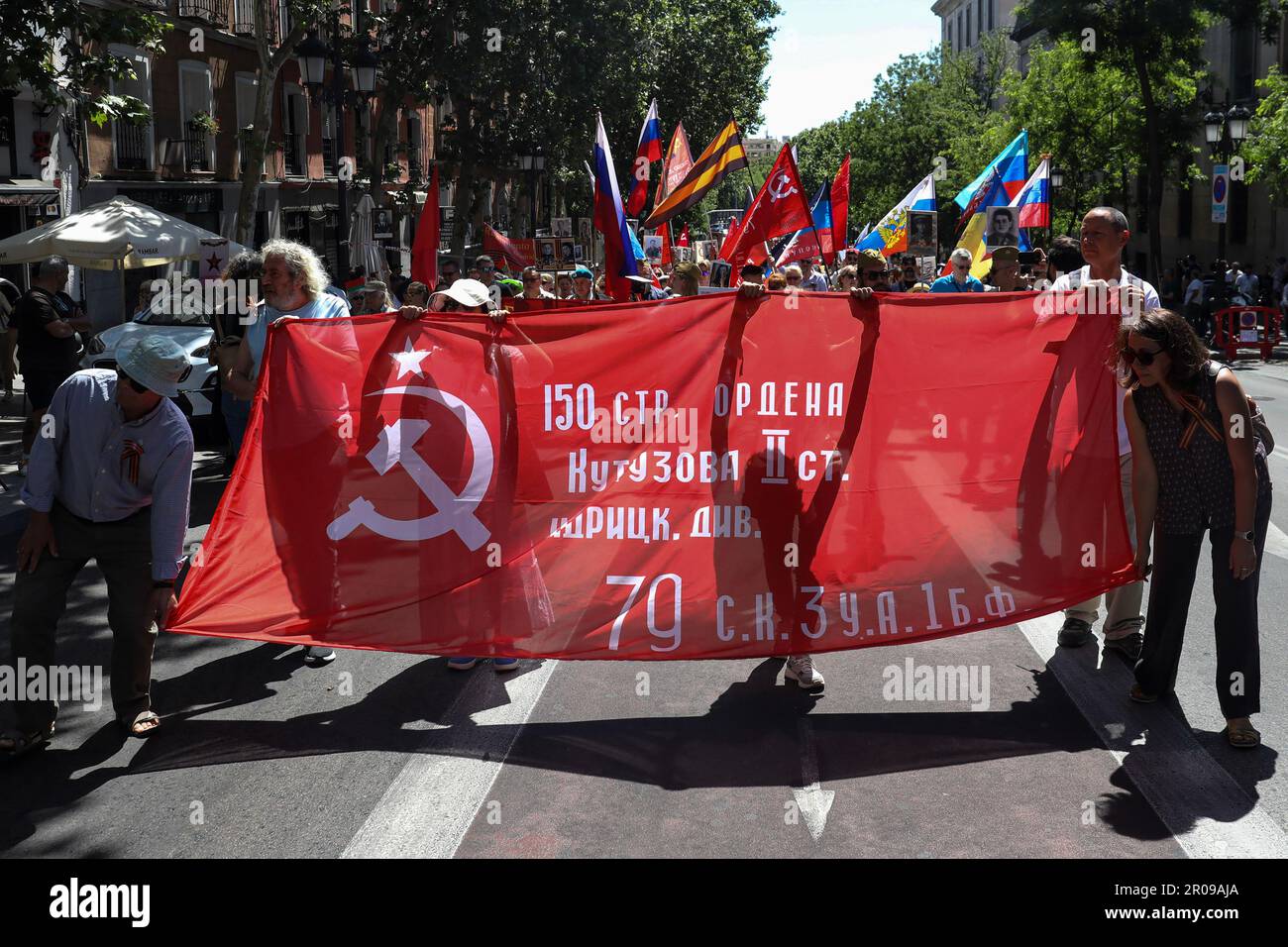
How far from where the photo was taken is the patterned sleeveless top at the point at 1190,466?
5.62m

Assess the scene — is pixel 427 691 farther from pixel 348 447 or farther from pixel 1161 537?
pixel 1161 537

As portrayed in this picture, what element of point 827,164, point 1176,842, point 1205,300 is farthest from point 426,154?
point 1176,842

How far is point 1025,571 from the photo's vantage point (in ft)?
19.9

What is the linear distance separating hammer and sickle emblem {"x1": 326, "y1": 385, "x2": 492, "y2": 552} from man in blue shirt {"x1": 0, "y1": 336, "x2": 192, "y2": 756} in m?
0.80

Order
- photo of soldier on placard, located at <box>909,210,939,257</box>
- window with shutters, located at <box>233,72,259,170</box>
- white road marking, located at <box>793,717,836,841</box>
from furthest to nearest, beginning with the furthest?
window with shutters, located at <box>233,72,259,170</box>, photo of soldier on placard, located at <box>909,210,939,257</box>, white road marking, located at <box>793,717,836,841</box>

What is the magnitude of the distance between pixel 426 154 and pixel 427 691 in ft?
155

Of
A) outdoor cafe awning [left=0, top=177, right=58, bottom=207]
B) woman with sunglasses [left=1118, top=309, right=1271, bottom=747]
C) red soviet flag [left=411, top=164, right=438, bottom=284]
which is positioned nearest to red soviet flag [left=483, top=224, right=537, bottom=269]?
outdoor cafe awning [left=0, top=177, right=58, bottom=207]

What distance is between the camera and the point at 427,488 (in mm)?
6289

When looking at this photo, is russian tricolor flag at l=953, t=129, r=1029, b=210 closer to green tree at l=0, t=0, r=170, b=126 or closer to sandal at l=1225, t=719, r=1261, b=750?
green tree at l=0, t=0, r=170, b=126

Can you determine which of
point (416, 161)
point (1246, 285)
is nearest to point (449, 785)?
point (1246, 285)

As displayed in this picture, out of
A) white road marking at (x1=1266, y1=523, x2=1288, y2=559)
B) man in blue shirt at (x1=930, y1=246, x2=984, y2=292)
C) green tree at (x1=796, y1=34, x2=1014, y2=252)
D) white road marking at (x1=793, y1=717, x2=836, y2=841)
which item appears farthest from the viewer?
green tree at (x1=796, y1=34, x2=1014, y2=252)

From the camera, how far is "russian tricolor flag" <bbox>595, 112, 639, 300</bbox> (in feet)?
35.8

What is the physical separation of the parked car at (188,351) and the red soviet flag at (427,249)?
2095 mm

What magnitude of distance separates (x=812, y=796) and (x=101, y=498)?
2990 millimetres
